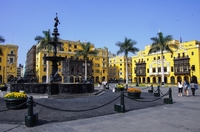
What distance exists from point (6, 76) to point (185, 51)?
67221 mm

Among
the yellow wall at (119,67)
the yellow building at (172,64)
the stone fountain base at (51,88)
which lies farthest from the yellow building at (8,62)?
the stone fountain base at (51,88)

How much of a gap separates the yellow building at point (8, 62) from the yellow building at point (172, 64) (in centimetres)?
4981

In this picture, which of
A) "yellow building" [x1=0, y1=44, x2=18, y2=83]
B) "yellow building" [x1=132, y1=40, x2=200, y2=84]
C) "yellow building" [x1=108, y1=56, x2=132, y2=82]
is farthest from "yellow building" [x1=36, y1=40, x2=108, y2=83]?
"yellow building" [x1=132, y1=40, x2=200, y2=84]

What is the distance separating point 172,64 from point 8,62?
64.0 m

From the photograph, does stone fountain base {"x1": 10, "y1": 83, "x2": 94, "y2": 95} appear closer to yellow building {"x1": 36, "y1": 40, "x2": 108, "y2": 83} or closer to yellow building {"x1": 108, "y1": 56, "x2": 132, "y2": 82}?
yellow building {"x1": 36, "y1": 40, "x2": 108, "y2": 83}

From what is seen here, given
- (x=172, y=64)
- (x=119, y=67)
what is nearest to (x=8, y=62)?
(x=119, y=67)

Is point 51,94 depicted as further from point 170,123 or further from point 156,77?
point 156,77

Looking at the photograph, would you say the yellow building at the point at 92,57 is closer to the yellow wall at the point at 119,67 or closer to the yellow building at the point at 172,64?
the yellow wall at the point at 119,67

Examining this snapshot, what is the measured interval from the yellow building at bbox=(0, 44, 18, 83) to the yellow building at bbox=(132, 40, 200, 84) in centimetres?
4981

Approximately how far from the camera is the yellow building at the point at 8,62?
219ft

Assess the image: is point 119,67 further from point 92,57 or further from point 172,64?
point 172,64

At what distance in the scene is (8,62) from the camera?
69.1 m

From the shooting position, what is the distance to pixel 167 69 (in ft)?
216

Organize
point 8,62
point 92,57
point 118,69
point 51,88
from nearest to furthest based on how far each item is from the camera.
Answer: point 51,88, point 8,62, point 92,57, point 118,69
